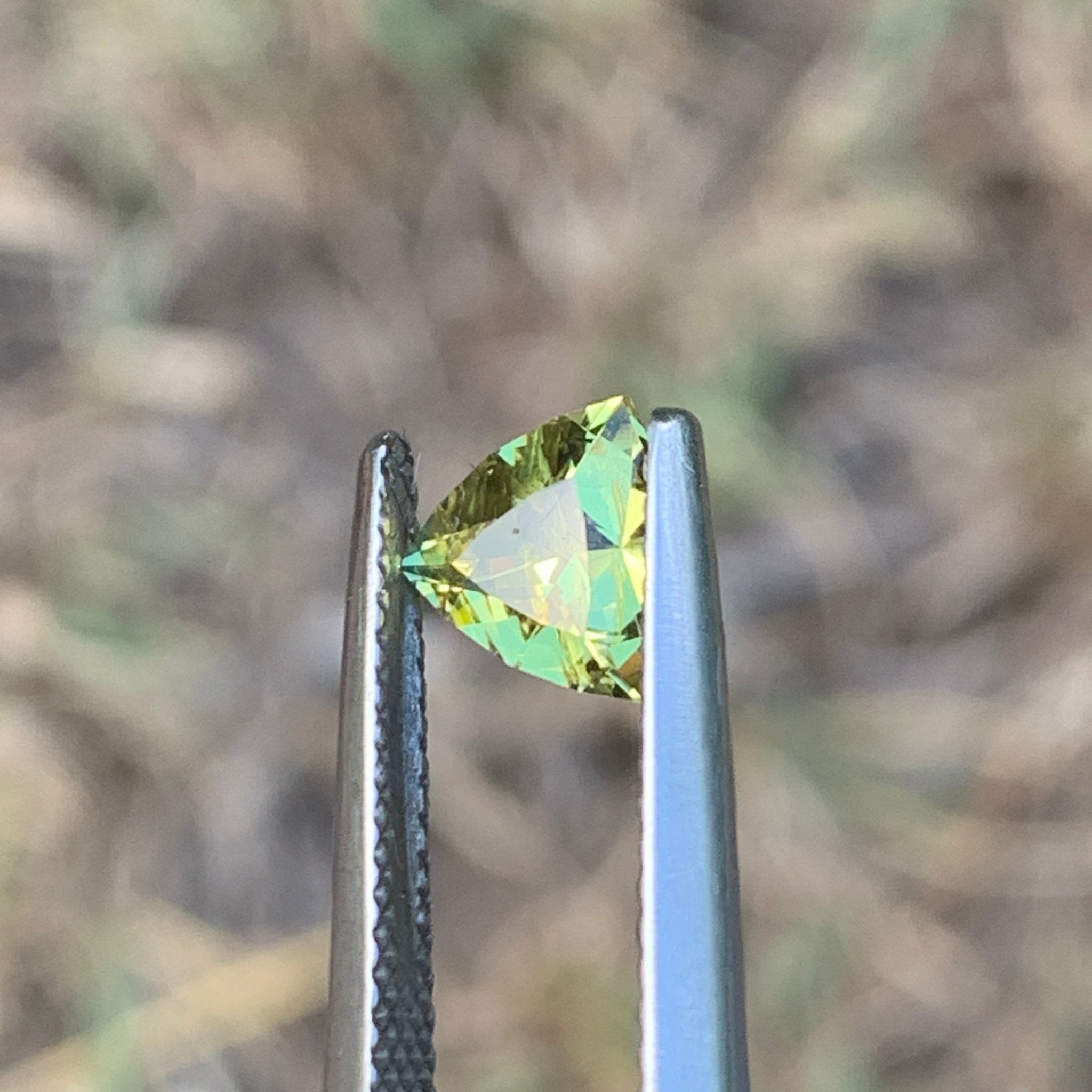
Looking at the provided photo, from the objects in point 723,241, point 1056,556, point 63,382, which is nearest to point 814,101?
point 723,241

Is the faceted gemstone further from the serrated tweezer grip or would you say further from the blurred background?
the blurred background

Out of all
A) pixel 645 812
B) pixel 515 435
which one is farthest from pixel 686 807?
Answer: pixel 515 435

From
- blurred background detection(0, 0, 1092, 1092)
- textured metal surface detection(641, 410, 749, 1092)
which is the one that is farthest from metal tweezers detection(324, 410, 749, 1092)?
blurred background detection(0, 0, 1092, 1092)

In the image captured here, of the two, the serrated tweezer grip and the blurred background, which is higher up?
the blurred background

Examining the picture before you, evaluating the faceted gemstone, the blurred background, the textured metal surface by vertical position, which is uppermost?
the blurred background

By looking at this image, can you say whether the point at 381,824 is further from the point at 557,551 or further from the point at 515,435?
the point at 515,435

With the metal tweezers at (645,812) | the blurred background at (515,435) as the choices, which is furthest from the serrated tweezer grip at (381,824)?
the blurred background at (515,435)
